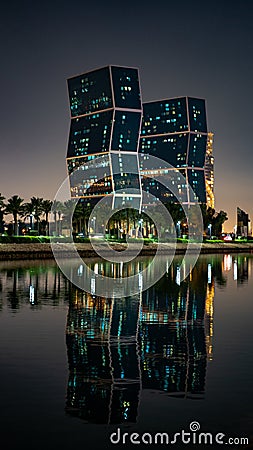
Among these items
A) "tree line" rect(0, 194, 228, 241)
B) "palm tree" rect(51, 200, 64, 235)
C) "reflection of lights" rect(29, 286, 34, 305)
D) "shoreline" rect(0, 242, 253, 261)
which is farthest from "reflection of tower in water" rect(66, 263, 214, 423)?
"palm tree" rect(51, 200, 64, 235)

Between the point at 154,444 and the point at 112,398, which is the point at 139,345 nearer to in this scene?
the point at 112,398

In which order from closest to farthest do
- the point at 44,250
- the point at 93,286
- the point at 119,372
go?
1. the point at 119,372
2. the point at 93,286
3. the point at 44,250

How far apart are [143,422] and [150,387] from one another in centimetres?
214

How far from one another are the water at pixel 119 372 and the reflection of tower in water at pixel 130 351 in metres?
0.03

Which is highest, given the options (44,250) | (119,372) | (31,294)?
(44,250)

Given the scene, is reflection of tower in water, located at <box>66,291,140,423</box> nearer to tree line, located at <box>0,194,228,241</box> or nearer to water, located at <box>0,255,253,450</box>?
water, located at <box>0,255,253,450</box>

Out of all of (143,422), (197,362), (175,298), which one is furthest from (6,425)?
(175,298)

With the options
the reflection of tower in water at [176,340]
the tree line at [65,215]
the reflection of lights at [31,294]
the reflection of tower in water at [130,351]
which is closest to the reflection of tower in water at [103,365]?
the reflection of tower in water at [130,351]

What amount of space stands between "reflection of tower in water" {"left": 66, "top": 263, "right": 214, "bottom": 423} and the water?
0.03 metres

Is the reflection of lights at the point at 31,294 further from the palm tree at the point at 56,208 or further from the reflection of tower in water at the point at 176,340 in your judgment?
the palm tree at the point at 56,208

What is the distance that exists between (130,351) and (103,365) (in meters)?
1.86

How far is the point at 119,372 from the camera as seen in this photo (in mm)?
14500

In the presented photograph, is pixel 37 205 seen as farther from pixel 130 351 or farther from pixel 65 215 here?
pixel 130 351

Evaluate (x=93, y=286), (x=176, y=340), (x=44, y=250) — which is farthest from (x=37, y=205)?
(x=176, y=340)
